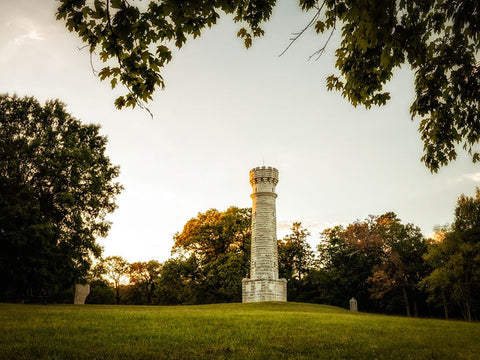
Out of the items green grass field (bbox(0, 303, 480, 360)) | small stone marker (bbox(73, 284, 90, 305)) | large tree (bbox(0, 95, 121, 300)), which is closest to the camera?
green grass field (bbox(0, 303, 480, 360))

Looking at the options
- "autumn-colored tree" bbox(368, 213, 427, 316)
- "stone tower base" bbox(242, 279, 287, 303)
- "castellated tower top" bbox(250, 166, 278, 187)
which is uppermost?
"castellated tower top" bbox(250, 166, 278, 187)

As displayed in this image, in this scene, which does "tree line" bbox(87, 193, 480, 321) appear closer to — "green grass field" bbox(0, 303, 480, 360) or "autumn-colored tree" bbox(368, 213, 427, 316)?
"autumn-colored tree" bbox(368, 213, 427, 316)

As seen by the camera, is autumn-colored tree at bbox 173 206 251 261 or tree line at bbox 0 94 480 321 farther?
autumn-colored tree at bbox 173 206 251 261

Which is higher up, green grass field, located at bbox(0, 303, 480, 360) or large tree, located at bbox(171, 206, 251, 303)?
large tree, located at bbox(171, 206, 251, 303)

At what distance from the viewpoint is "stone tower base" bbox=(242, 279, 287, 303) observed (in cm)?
3428

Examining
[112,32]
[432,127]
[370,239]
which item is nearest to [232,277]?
[370,239]

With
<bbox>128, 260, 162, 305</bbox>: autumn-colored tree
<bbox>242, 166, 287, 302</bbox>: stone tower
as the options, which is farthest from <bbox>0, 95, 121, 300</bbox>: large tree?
<bbox>128, 260, 162, 305</bbox>: autumn-colored tree

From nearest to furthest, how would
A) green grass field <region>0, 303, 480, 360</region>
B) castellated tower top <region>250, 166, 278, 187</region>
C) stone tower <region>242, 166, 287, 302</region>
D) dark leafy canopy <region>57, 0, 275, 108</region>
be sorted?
dark leafy canopy <region>57, 0, 275, 108</region> → green grass field <region>0, 303, 480, 360</region> → stone tower <region>242, 166, 287, 302</region> → castellated tower top <region>250, 166, 278, 187</region>

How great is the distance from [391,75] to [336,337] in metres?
7.49

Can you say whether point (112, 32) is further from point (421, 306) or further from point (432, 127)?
point (421, 306)

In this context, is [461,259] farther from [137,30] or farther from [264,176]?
[137,30]

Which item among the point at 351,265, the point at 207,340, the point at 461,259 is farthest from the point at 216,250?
the point at 207,340

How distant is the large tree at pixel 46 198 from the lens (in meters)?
20.3

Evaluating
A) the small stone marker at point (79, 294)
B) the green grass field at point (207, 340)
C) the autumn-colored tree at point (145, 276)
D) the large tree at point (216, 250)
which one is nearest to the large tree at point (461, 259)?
the large tree at point (216, 250)
